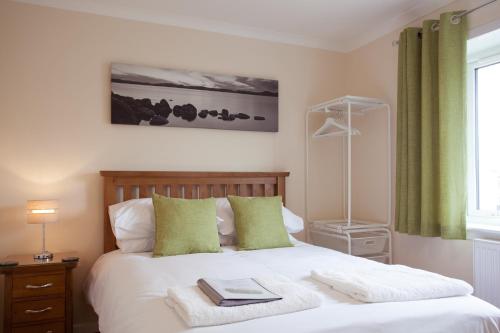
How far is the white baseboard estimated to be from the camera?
2748 mm

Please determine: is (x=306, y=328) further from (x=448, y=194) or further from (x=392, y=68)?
(x=392, y=68)

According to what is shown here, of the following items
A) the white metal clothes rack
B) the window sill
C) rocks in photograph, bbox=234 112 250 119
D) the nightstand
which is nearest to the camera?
the nightstand

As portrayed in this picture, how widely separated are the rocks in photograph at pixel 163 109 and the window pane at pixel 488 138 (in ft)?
7.36

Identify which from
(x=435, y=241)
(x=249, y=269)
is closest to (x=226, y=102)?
(x=249, y=269)

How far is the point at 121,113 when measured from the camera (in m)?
2.90

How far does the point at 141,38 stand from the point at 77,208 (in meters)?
1.34

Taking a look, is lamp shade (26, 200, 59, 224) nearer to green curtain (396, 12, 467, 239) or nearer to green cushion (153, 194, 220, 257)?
green cushion (153, 194, 220, 257)

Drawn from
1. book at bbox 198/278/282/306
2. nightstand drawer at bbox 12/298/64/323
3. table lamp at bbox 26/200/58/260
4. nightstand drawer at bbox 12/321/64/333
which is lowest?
nightstand drawer at bbox 12/321/64/333

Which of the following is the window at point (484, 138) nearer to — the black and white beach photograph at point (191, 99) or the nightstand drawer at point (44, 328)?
the black and white beach photograph at point (191, 99)

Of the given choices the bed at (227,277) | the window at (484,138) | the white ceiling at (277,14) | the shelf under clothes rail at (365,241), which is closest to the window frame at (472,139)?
the window at (484,138)

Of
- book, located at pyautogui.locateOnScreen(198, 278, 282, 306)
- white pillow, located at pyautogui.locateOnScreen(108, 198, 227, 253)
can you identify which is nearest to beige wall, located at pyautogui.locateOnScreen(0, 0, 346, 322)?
white pillow, located at pyautogui.locateOnScreen(108, 198, 227, 253)

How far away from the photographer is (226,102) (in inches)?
127

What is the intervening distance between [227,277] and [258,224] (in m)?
0.82

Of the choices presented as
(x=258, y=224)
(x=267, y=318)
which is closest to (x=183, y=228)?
(x=258, y=224)
